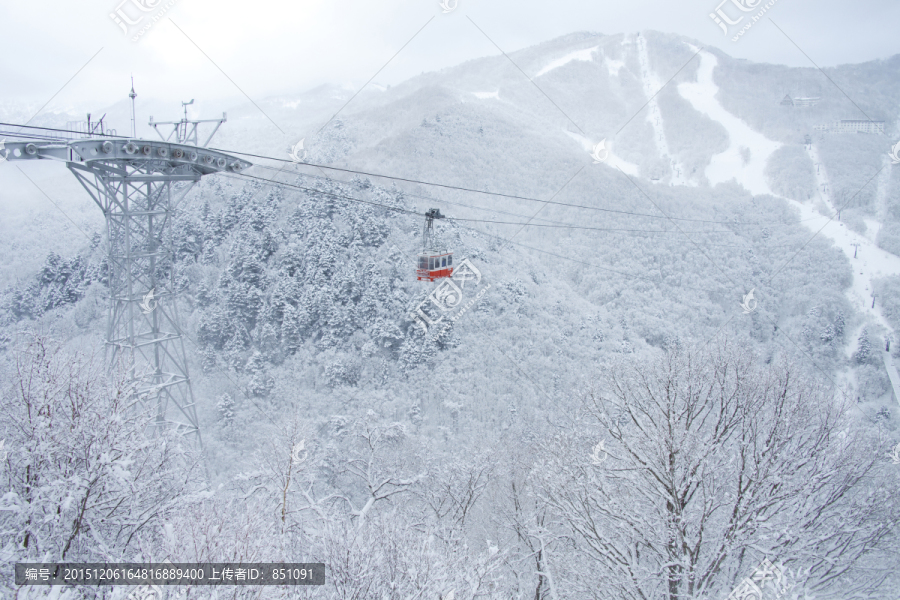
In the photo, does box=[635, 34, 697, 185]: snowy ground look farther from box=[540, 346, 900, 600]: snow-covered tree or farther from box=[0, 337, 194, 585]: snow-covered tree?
box=[0, 337, 194, 585]: snow-covered tree

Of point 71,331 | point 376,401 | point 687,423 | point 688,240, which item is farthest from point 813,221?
point 71,331

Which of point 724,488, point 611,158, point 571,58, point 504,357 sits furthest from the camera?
point 571,58

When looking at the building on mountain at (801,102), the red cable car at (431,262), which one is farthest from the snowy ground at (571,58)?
the red cable car at (431,262)

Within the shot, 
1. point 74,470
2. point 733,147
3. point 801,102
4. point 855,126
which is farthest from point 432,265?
point 801,102

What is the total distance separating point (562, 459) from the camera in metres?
12.7

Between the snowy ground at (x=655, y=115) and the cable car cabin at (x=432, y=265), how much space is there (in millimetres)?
71975

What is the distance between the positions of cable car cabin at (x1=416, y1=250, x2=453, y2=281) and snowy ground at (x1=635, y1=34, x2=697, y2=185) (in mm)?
71975

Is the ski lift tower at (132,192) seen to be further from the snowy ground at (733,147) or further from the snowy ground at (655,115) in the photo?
the snowy ground at (733,147)

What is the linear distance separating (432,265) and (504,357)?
18377 mm

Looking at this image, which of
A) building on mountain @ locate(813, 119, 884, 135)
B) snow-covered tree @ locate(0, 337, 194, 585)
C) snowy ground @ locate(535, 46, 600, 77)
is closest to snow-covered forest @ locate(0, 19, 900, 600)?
snow-covered tree @ locate(0, 337, 194, 585)

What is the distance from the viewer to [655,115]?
325 feet

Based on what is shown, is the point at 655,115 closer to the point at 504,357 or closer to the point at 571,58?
the point at 571,58

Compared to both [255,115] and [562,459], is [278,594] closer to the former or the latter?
[562,459]

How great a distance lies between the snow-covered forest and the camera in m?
9.23
